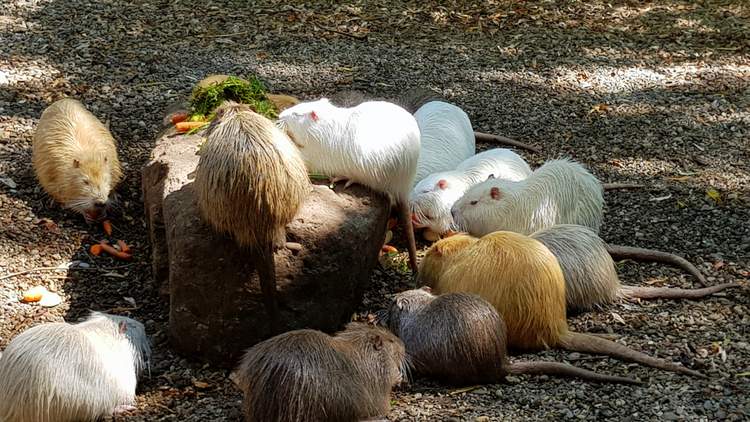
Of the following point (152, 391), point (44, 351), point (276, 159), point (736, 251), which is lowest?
point (152, 391)

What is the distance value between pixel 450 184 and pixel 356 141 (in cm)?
124

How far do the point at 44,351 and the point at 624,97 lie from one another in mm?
5612

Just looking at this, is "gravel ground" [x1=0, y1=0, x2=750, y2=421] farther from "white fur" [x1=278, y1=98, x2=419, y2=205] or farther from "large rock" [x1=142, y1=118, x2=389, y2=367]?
"white fur" [x1=278, y1=98, x2=419, y2=205]

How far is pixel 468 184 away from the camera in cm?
628

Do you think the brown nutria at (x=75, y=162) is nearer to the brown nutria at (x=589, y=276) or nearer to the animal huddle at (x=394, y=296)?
the animal huddle at (x=394, y=296)

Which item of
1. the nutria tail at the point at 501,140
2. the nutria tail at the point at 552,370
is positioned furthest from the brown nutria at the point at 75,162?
the nutria tail at the point at 552,370

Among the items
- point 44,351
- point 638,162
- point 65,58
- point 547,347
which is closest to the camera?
point 44,351

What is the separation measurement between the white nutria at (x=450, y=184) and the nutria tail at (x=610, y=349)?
1445 millimetres

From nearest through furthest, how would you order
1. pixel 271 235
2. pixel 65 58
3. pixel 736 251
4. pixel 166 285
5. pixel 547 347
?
pixel 271 235, pixel 547 347, pixel 166 285, pixel 736 251, pixel 65 58

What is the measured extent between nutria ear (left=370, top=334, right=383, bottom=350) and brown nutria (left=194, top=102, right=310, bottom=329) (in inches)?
24.2

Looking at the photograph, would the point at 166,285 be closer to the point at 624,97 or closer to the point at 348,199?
the point at 348,199

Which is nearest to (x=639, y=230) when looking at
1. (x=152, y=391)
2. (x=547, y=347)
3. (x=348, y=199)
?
(x=547, y=347)

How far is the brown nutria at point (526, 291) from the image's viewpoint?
16.0ft

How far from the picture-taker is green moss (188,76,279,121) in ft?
18.7
